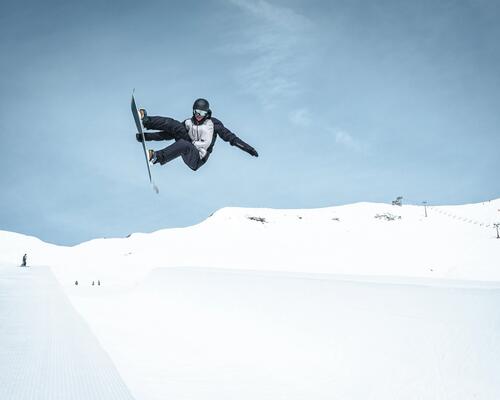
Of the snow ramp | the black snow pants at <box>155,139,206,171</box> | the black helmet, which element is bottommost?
the snow ramp

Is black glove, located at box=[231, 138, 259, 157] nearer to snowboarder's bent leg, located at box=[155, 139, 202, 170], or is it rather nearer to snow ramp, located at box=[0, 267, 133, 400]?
snowboarder's bent leg, located at box=[155, 139, 202, 170]

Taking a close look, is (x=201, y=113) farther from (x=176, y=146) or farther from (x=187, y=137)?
(x=176, y=146)

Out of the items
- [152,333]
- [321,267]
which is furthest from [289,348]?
[321,267]

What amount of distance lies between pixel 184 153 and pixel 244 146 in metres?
0.98

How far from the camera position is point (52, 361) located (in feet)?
17.6

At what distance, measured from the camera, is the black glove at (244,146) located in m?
5.74

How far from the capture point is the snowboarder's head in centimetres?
507

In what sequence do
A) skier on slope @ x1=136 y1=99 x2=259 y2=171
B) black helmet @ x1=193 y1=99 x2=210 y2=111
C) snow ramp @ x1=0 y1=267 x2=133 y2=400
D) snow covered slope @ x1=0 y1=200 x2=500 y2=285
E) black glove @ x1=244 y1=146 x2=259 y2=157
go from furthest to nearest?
snow covered slope @ x1=0 y1=200 x2=500 y2=285 < black glove @ x1=244 y1=146 x2=259 y2=157 < skier on slope @ x1=136 y1=99 x2=259 y2=171 < black helmet @ x1=193 y1=99 x2=210 y2=111 < snow ramp @ x1=0 y1=267 x2=133 y2=400

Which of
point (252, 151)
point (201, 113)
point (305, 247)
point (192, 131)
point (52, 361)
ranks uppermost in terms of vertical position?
point (305, 247)

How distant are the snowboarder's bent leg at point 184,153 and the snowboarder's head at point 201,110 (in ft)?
1.42

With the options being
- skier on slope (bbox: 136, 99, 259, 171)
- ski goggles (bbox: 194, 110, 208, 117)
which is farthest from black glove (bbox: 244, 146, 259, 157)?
ski goggles (bbox: 194, 110, 208, 117)

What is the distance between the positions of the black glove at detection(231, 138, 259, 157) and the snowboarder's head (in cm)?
67

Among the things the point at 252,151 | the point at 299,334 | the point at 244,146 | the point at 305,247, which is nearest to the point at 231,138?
the point at 244,146

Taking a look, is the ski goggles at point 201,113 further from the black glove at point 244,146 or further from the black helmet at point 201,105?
the black glove at point 244,146
